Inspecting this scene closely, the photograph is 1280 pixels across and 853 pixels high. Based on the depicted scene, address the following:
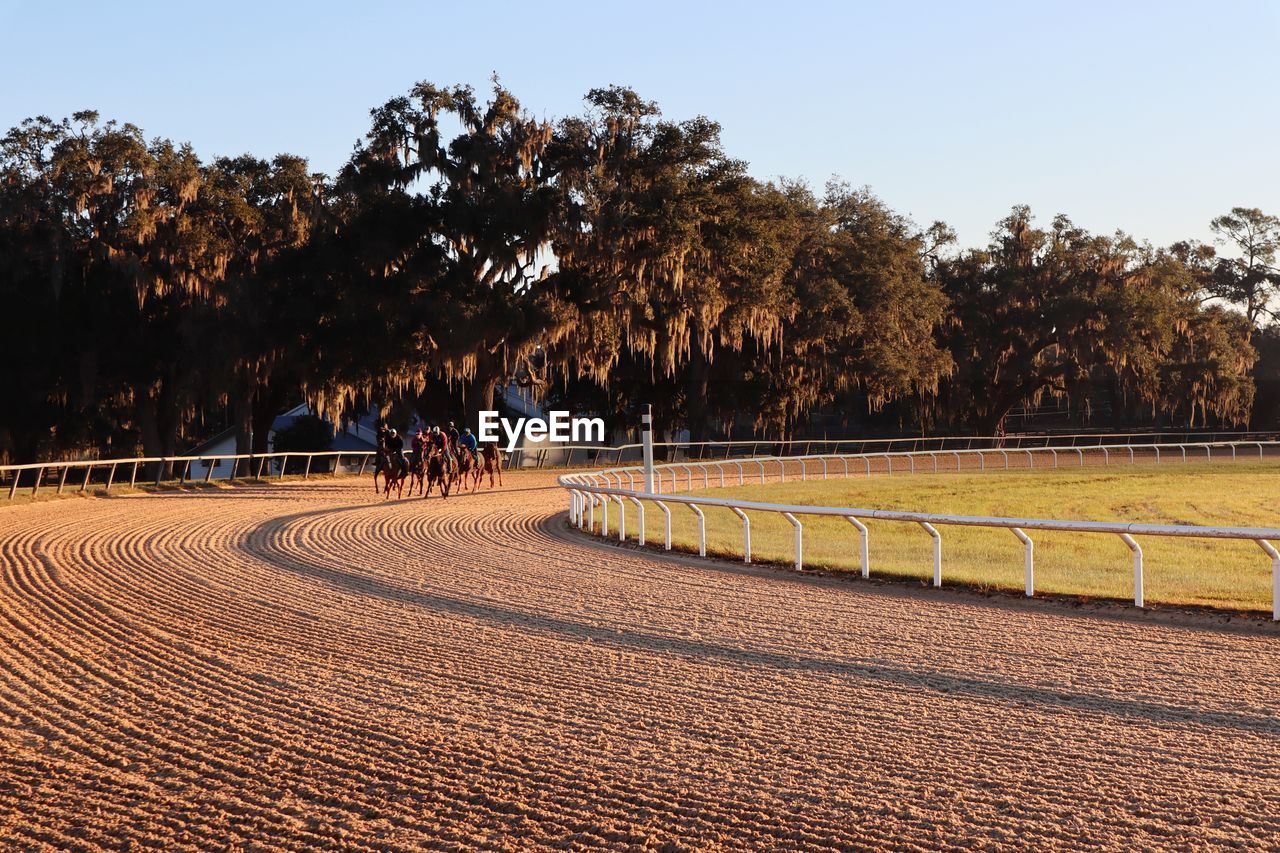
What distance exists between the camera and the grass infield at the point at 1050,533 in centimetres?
1453

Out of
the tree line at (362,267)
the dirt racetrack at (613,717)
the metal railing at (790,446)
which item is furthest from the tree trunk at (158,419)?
the dirt racetrack at (613,717)

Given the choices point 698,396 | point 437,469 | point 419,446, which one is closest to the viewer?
point 437,469

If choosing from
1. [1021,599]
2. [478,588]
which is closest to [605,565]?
[478,588]

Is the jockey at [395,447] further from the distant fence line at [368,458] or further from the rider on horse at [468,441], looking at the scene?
the distant fence line at [368,458]

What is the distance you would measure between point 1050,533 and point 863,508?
18.6 ft

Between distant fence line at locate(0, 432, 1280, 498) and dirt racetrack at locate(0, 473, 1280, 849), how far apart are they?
1981 cm

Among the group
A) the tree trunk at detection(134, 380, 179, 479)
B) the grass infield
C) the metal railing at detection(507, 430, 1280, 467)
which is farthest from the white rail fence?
the tree trunk at detection(134, 380, 179, 479)

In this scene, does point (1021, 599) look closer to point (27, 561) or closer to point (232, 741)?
point (232, 741)

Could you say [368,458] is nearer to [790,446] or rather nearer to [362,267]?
[362,267]

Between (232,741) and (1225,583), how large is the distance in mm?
11828

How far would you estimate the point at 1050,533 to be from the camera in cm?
2381

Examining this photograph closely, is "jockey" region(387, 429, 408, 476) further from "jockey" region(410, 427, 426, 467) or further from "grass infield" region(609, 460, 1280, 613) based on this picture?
"grass infield" region(609, 460, 1280, 613)

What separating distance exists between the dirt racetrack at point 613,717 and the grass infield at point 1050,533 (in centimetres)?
224

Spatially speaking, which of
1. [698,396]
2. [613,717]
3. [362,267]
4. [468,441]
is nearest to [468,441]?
[468,441]
